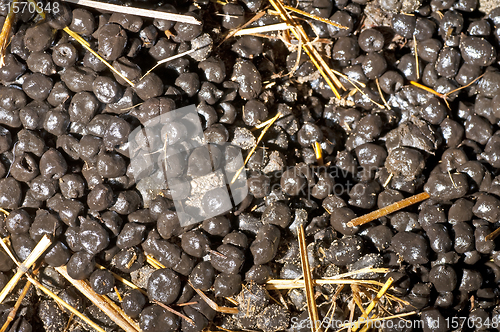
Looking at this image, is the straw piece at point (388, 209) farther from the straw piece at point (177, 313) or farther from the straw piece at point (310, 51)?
the straw piece at point (177, 313)

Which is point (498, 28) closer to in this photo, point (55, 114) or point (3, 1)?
point (55, 114)

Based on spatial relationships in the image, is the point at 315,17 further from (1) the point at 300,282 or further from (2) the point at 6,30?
(2) the point at 6,30

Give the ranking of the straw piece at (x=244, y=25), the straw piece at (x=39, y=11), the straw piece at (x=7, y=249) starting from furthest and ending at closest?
the straw piece at (x=244, y=25) < the straw piece at (x=7, y=249) < the straw piece at (x=39, y=11)

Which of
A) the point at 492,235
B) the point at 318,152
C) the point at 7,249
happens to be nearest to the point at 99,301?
the point at 7,249

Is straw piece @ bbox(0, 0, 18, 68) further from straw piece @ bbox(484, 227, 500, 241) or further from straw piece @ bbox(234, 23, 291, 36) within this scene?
straw piece @ bbox(484, 227, 500, 241)

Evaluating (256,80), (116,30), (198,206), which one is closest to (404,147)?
(256,80)

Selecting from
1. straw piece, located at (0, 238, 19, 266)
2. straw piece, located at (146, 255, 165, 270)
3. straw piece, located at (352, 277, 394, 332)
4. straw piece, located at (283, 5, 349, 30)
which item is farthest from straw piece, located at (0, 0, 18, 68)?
straw piece, located at (352, 277, 394, 332)

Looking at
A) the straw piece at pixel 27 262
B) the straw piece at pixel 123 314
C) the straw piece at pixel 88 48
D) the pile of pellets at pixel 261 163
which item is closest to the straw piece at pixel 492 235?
the pile of pellets at pixel 261 163
